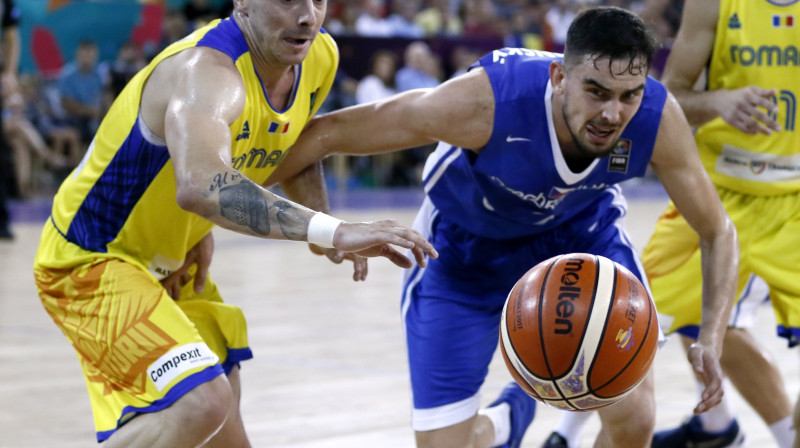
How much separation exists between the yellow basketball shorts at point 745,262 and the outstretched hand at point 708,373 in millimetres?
627

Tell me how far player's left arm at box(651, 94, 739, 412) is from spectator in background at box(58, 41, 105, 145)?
10386 mm

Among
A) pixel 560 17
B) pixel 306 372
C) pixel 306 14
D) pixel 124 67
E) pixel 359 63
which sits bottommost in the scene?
pixel 560 17

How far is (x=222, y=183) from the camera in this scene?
2.52 metres

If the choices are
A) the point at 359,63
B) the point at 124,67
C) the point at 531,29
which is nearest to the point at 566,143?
the point at 124,67

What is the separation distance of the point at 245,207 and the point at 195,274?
1.00m

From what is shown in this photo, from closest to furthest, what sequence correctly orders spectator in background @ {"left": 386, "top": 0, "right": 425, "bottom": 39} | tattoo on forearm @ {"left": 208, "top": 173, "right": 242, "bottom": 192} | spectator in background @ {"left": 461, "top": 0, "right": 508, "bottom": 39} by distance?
tattoo on forearm @ {"left": 208, "top": 173, "right": 242, "bottom": 192}, spectator in background @ {"left": 386, "top": 0, "right": 425, "bottom": 39}, spectator in background @ {"left": 461, "top": 0, "right": 508, "bottom": 39}

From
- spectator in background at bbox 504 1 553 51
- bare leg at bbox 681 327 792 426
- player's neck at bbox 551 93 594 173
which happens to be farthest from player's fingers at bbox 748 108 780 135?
spectator in background at bbox 504 1 553 51

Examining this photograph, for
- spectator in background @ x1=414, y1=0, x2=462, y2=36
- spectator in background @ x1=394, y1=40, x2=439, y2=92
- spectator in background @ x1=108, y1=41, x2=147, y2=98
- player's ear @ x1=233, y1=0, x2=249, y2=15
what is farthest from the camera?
spectator in background @ x1=414, y1=0, x2=462, y2=36

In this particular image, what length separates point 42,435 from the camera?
416 centimetres

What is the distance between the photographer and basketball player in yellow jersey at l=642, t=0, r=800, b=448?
12.3 ft

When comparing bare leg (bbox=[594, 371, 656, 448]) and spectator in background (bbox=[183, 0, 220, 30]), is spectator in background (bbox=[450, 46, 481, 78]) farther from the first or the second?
bare leg (bbox=[594, 371, 656, 448])

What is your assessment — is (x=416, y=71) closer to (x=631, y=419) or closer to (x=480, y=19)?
(x=480, y=19)

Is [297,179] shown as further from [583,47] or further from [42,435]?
[42,435]

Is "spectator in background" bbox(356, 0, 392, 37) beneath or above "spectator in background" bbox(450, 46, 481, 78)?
above
